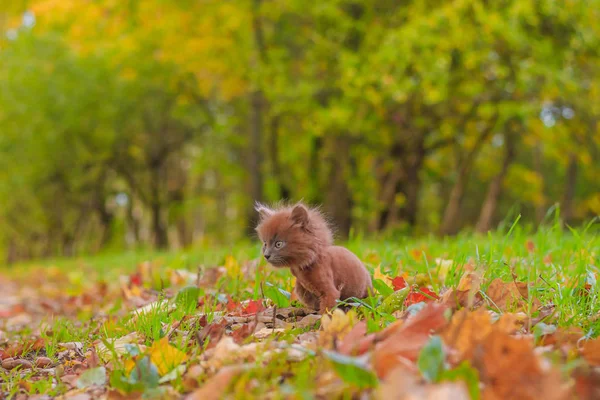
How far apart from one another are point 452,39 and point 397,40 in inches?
44.4

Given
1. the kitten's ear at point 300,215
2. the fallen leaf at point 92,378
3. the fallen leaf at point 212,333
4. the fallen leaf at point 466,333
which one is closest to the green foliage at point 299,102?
the kitten's ear at point 300,215

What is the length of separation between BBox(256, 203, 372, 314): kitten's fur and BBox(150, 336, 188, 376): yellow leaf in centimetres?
72

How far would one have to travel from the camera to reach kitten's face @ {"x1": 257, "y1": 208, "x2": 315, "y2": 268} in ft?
9.57

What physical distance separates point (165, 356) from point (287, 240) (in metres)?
0.83

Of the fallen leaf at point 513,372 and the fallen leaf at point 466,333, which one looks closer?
the fallen leaf at point 513,372

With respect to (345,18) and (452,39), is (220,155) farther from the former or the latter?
(452,39)

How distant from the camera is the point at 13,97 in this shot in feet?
70.5

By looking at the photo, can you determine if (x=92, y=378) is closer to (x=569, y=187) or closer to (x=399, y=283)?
(x=399, y=283)

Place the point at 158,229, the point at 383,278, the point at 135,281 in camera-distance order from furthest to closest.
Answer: the point at 158,229, the point at 135,281, the point at 383,278

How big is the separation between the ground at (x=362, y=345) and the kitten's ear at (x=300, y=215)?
1.51ft

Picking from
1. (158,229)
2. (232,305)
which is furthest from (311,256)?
(158,229)

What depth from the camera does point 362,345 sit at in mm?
2123

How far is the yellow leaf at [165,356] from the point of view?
92.3 inches

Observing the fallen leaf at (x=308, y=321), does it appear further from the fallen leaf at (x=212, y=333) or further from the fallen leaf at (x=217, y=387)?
the fallen leaf at (x=217, y=387)
